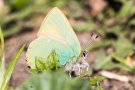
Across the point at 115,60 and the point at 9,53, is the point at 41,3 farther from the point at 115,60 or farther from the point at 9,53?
the point at 115,60

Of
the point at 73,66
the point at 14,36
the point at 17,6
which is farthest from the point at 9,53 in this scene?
the point at 73,66

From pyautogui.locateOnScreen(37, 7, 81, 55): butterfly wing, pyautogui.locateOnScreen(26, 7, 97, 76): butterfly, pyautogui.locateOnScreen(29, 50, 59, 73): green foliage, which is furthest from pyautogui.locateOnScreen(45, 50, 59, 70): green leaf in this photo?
pyautogui.locateOnScreen(37, 7, 81, 55): butterfly wing

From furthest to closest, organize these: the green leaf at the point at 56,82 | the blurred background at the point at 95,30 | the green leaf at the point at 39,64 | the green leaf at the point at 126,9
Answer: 1. the green leaf at the point at 126,9
2. the blurred background at the point at 95,30
3. the green leaf at the point at 39,64
4. the green leaf at the point at 56,82

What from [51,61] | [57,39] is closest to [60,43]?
[57,39]

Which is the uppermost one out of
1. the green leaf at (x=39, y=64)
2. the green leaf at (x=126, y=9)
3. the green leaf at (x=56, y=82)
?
the green leaf at (x=126, y=9)

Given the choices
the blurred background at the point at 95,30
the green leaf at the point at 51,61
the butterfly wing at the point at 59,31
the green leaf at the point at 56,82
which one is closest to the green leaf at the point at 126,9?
the blurred background at the point at 95,30

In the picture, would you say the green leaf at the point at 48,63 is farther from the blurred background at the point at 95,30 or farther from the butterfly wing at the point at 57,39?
the blurred background at the point at 95,30
